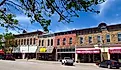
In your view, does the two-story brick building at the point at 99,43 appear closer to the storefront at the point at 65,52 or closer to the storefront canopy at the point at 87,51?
the storefront canopy at the point at 87,51

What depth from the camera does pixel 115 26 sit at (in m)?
43.9

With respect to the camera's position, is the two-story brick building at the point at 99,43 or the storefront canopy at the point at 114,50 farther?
the two-story brick building at the point at 99,43

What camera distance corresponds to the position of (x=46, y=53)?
195 feet

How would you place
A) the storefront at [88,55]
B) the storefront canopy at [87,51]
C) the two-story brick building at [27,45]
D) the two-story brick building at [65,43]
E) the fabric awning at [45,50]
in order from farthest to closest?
the two-story brick building at [27,45] < the fabric awning at [45,50] < the two-story brick building at [65,43] < the storefront at [88,55] < the storefront canopy at [87,51]

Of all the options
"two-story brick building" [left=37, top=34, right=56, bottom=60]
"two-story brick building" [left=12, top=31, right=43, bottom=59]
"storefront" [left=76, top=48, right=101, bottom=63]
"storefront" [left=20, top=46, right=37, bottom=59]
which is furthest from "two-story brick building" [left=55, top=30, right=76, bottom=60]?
"storefront" [left=20, top=46, right=37, bottom=59]

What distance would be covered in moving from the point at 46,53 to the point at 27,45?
9078 mm

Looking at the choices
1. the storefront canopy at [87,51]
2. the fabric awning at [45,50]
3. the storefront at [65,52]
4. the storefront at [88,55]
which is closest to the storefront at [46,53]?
the fabric awning at [45,50]

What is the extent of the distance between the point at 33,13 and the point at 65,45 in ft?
156

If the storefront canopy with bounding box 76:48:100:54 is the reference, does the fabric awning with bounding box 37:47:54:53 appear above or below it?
above

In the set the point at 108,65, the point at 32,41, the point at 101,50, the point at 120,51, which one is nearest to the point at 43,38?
the point at 32,41

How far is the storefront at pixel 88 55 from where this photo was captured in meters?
46.2

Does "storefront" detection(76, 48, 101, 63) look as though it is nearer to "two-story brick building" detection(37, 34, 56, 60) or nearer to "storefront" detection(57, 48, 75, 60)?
"storefront" detection(57, 48, 75, 60)

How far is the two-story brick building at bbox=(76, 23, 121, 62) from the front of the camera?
4343 centimetres

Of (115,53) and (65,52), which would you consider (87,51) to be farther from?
(65,52)
